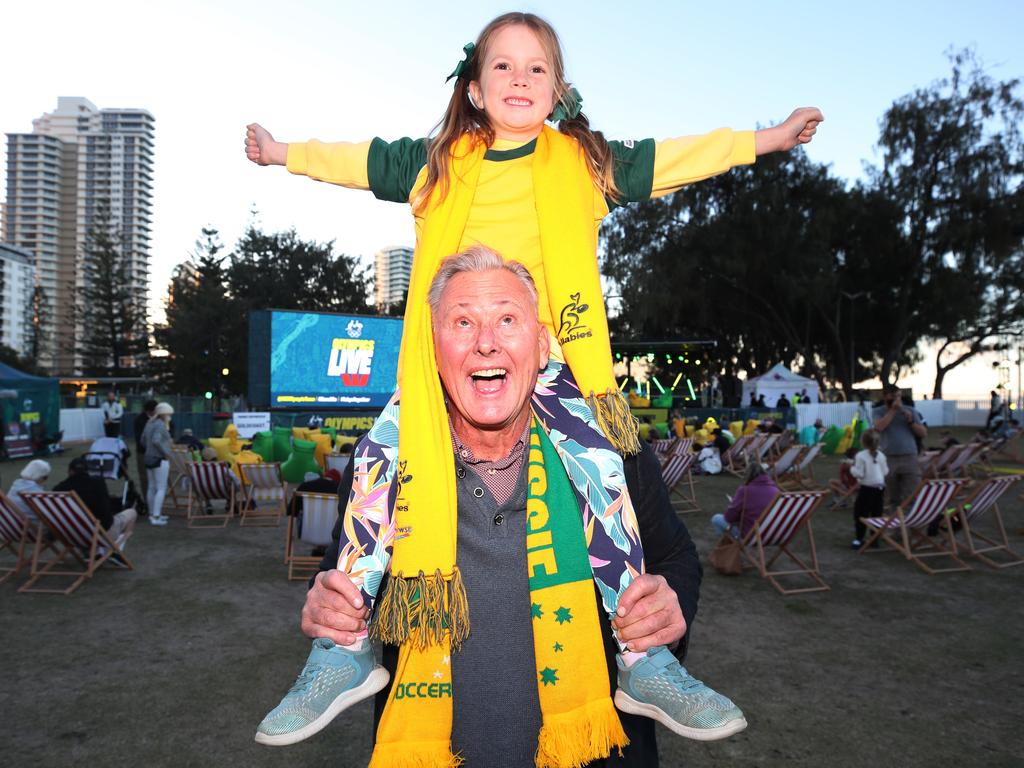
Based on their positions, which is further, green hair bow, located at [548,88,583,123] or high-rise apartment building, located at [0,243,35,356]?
high-rise apartment building, located at [0,243,35,356]

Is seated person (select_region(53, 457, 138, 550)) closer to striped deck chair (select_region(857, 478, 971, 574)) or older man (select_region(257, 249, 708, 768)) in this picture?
older man (select_region(257, 249, 708, 768))

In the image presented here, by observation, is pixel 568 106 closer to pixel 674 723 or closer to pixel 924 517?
pixel 674 723

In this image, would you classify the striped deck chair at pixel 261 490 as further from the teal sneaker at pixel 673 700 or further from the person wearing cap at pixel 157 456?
the teal sneaker at pixel 673 700

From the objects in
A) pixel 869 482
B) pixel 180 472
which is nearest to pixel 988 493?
pixel 869 482

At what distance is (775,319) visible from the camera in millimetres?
40250

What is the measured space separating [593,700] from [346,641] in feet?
2.07

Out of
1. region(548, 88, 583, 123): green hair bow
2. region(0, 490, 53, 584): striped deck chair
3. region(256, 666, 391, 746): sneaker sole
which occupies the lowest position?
region(0, 490, 53, 584): striped deck chair

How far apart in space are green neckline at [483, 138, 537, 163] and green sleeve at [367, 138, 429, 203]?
→ 205 mm

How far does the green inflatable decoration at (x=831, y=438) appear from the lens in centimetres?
2164

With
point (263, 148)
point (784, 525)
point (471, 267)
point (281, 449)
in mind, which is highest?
point (263, 148)

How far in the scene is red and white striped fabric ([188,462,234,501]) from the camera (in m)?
10.8

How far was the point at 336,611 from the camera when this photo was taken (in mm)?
1614

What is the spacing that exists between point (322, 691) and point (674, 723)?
2.55 ft

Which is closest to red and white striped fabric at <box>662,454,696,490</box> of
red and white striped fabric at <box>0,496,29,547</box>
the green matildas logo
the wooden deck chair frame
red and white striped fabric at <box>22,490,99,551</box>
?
the wooden deck chair frame
